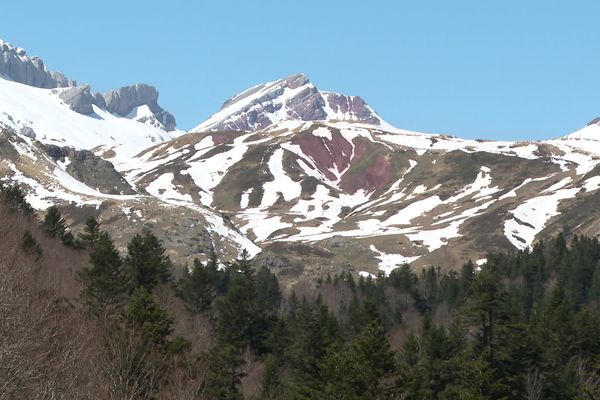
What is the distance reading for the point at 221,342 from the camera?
74562mm

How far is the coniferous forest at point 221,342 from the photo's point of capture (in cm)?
3694

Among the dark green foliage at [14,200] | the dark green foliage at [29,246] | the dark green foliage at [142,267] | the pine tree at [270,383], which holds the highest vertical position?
the dark green foliage at [14,200]

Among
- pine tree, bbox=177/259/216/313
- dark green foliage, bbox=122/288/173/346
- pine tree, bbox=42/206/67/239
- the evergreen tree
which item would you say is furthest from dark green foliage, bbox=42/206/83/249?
dark green foliage, bbox=122/288/173/346

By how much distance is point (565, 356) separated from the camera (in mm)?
76688

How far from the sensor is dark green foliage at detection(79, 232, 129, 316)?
68.1 m

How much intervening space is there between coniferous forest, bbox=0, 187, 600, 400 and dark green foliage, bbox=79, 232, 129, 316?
0.14 meters

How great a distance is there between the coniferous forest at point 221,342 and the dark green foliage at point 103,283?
0.47 ft

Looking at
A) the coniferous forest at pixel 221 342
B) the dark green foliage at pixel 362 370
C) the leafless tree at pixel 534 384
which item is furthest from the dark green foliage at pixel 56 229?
the leafless tree at pixel 534 384

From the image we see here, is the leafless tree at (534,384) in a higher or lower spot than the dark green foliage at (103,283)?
lower

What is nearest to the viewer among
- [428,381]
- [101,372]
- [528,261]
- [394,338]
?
[101,372]

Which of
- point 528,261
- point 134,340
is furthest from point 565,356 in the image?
point 528,261

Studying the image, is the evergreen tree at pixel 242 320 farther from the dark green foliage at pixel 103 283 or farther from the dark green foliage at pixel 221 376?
the dark green foliage at pixel 221 376

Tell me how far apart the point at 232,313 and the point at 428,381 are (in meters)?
22.3

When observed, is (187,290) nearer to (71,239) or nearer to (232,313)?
(232,313)
